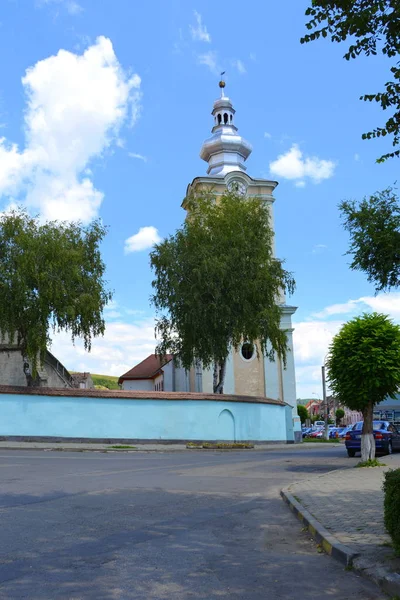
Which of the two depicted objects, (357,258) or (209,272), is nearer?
(357,258)

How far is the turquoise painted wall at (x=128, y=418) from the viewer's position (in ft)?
96.8

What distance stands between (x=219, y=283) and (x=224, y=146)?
24643 millimetres

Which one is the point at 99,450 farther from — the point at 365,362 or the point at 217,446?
the point at 365,362

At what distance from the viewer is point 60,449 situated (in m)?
25.6

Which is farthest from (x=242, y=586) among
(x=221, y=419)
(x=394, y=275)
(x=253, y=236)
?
(x=253, y=236)

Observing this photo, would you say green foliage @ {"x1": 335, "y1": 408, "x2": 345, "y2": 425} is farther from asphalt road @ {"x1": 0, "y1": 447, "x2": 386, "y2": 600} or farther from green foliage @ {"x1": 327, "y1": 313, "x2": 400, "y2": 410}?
asphalt road @ {"x1": 0, "y1": 447, "x2": 386, "y2": 600}

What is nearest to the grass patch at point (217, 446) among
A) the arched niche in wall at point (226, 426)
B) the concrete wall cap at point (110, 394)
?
the arched niche in wall at point (226, 426)

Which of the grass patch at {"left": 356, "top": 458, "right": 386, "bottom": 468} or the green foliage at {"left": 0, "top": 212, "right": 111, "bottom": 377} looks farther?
the green foliage at {"left": 0, "top": 212, "right": 111, "bottom": 377}

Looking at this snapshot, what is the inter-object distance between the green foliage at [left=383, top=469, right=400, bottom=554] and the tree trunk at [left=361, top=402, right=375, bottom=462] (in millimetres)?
14011

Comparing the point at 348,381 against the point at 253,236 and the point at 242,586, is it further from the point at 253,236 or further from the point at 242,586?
the point at 253,236

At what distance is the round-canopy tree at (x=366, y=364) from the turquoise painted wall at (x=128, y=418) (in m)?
14.2

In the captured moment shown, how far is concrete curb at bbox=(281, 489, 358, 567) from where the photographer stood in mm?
6406

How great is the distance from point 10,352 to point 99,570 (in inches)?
1534

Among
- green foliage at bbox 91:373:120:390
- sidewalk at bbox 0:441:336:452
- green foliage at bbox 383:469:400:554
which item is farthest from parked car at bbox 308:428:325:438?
green foliage at bbox 91:373:120:390
